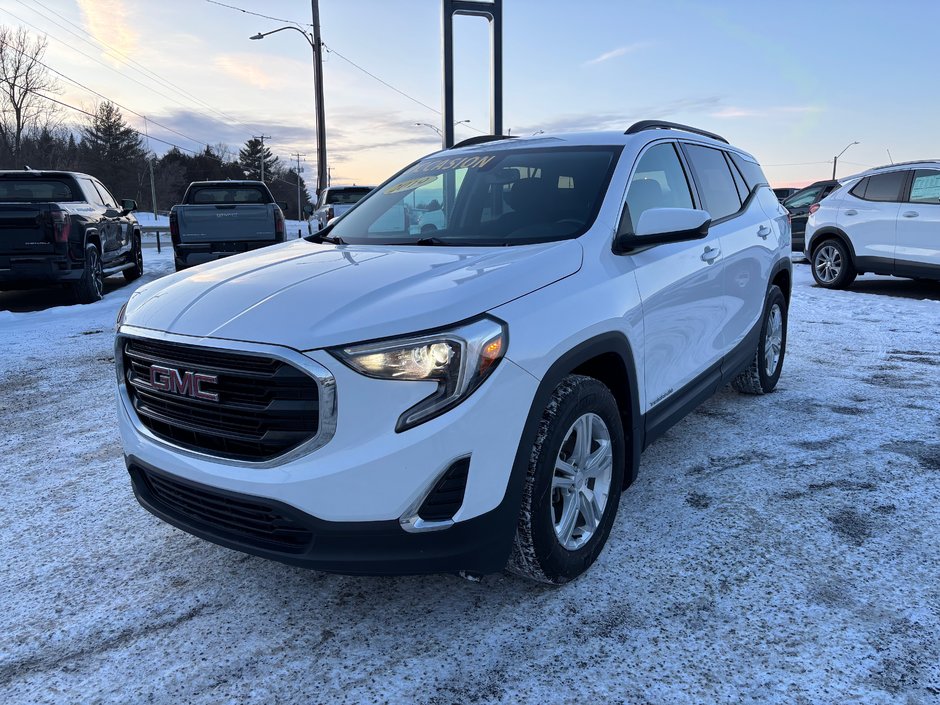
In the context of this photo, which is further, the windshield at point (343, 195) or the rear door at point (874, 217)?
the windshield at point (343, 195)

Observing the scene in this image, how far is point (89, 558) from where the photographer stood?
121 inches

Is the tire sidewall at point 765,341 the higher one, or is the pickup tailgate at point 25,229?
the pickup tailgate at point 25,229

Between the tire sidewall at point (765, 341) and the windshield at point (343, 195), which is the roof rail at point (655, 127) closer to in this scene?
the tire sidewall at point (765, 341)

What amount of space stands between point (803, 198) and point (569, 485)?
51.7 ft

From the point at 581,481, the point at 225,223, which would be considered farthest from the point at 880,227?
the point at 225,223

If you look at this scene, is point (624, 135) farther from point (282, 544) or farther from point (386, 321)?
point (282, 544)

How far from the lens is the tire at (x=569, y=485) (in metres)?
2.46

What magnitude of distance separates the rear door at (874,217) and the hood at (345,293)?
9646mm

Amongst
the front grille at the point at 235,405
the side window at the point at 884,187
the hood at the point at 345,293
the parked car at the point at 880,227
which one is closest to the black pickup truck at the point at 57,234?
the hood at the point at 345,293

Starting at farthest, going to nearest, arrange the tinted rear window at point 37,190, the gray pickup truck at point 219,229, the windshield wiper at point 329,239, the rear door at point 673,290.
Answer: the gray pickup truck at point 219,229
the tinted rear window at point 37,190
the windshield wiper at point 329,239
the rear door at point 673,290

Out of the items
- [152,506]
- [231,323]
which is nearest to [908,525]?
[231,323]

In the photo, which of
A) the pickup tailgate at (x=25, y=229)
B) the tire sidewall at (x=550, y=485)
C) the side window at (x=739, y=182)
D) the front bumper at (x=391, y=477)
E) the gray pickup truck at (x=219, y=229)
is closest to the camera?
the front bumper at (x=391, y=477)

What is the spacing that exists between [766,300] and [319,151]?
73.6 ft

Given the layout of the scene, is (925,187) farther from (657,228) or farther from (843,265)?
(657,228)
